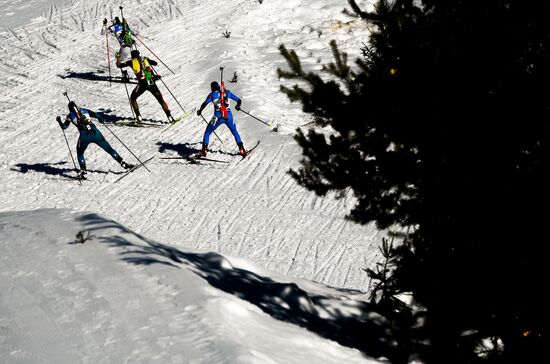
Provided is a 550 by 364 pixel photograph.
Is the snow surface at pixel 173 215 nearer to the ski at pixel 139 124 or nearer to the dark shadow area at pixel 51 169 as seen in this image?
the dark shadow area at pixel 51 169

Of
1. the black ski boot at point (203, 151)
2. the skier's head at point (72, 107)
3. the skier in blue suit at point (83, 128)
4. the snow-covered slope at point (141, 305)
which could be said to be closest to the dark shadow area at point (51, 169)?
the skier in blue suit at point (83, 128)

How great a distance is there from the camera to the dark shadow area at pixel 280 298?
306 inches

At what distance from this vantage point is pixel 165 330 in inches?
243

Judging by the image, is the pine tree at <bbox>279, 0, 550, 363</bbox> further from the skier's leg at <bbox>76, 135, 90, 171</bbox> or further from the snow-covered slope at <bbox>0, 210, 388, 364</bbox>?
the skier's leg at <bbox>76, 135, 90, 171</bbox>

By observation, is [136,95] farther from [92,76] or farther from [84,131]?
[92,76]

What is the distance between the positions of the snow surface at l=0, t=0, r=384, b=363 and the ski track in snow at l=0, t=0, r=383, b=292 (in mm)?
47

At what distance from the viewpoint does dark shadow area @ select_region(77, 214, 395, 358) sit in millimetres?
7770

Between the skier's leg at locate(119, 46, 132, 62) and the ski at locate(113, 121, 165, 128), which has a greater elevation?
the skier's leg at locate(119, 46, 132, 62)

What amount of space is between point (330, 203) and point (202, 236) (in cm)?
243

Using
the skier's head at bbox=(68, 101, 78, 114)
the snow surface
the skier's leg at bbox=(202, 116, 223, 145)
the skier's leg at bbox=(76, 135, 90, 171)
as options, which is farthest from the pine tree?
the skier's leg at bbox=(76, 135, 90, 171)

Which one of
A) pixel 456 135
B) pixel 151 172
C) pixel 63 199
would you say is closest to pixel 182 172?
pixel 151 172

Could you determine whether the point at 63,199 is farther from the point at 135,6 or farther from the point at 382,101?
the point at 135,6

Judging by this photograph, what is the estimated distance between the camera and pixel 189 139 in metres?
16.6

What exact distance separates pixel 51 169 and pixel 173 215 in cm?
407
